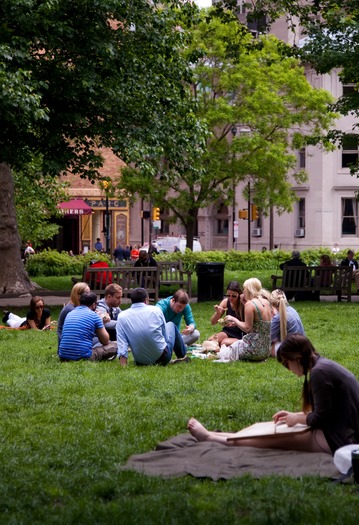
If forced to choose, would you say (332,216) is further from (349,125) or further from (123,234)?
(123,234)

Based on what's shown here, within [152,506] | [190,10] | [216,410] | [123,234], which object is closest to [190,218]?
[190,10]

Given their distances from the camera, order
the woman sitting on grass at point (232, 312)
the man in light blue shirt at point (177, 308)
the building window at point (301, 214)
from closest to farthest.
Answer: the man in light blue shirt at point (177, 308) → the woman sitting on grass at point (232, 312) → the building window at point (301, 214)

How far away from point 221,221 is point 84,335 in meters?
60.6

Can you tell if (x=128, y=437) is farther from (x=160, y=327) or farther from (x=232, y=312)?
(x=232, y=312)

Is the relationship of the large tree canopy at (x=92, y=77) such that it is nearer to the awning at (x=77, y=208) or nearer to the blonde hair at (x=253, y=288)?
the blonde hair at (x=253, y=288)

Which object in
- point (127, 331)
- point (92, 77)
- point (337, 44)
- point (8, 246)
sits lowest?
point (127, 331)

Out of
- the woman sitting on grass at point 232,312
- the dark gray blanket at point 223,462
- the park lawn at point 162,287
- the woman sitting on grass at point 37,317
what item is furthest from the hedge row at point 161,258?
the dark gray blanket at point 223,462

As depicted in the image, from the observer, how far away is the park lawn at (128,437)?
6.23m

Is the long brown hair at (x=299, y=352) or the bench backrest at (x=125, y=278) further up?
the long brown hair at (x=299, y=352)

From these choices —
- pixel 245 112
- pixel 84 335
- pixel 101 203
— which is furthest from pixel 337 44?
pixel 101 203

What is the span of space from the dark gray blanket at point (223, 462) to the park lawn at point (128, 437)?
17 cm

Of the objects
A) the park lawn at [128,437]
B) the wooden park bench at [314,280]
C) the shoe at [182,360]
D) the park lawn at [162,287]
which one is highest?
the wooden park bench at [314,280]

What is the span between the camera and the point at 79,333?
46.1 feet

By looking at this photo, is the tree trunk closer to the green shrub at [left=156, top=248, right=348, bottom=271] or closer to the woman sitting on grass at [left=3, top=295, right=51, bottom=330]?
the woman sitting on grass at [left=3, top=295, right=51, bottom=330]
